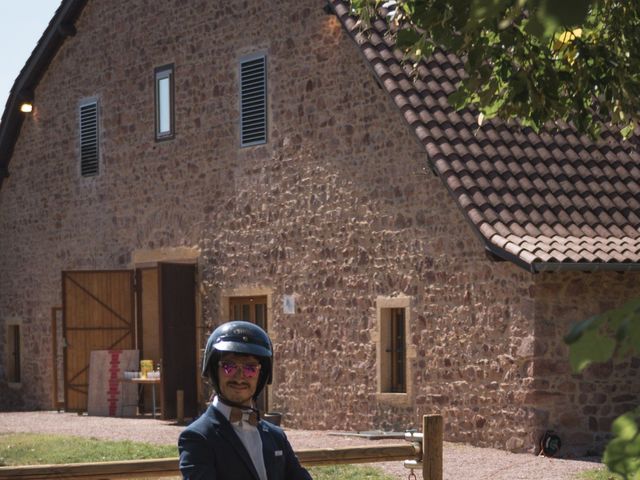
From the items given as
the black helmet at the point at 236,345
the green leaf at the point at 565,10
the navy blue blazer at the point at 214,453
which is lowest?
the navy blue blazer at the point at 214,453

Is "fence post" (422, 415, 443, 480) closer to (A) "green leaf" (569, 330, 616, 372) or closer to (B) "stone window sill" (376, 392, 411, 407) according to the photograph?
(A) "green leaf" (569, 330, 616, 372)

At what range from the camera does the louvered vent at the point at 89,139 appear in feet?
72.0

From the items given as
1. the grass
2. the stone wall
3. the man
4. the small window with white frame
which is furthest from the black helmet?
the small window with white frame

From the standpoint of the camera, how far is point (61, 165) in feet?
75.0

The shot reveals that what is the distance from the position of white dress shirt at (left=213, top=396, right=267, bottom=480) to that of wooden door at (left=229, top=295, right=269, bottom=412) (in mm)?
14475

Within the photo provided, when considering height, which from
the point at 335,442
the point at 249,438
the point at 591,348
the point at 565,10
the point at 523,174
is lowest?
the point at 335,442

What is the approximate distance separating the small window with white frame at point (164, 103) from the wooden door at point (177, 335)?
86.2 inches

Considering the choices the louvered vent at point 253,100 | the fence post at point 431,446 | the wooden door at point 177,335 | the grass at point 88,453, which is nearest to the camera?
the fence post at point 431,446

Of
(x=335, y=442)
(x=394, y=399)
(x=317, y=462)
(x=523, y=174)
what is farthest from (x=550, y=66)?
(x=394, y=399)

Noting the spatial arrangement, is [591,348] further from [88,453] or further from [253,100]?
[253,100]

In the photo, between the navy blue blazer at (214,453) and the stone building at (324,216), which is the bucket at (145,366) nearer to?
the stone building at (324,216)

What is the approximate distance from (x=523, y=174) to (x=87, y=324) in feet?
24.9

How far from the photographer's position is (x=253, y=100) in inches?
739

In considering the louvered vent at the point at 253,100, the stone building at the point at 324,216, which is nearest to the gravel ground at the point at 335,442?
the stone building at the point at 324,216
